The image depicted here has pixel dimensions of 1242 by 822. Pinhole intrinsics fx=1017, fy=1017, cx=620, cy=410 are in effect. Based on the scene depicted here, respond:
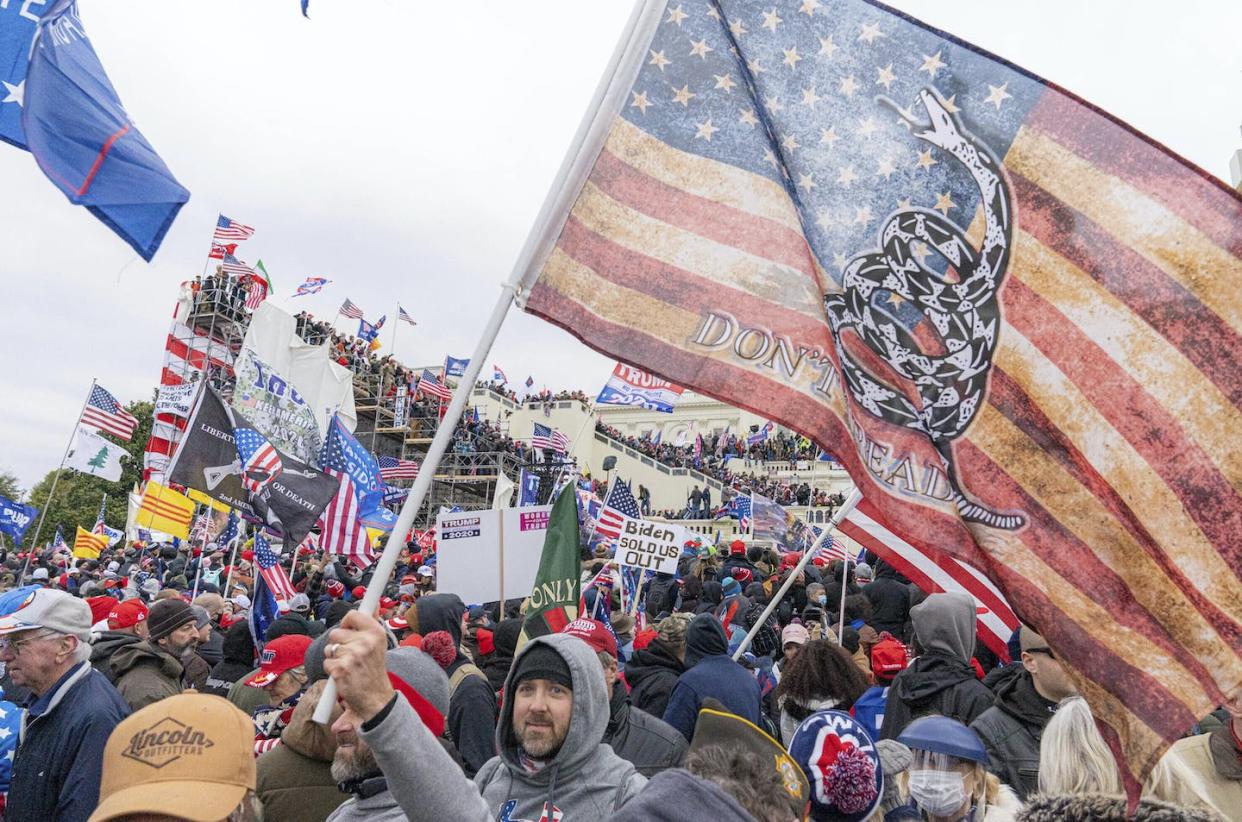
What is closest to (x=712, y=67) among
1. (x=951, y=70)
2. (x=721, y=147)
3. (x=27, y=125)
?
(x=721, y=147)

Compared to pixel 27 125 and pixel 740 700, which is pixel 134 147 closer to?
pixel 27 125

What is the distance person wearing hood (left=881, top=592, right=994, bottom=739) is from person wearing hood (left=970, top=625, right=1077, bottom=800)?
507 mm

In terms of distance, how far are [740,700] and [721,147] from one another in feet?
10.2

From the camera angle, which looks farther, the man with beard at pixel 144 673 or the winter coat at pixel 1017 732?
the man with beard at pixel 144 673

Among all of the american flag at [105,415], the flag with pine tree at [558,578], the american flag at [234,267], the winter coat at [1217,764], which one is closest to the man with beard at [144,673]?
the flag with pine tree at [558,578]

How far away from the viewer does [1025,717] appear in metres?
4.30

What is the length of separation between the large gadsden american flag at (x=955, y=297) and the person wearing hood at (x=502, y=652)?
3.94 meters

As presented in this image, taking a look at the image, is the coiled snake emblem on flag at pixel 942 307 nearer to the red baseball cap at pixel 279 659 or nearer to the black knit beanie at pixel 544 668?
the black knit beanie at pixel 544 668

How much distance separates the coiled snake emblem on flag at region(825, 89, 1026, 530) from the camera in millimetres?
3264

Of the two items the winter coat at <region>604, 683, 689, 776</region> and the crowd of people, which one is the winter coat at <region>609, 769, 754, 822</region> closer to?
the crowd of people

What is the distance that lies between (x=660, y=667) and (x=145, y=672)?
2952 millimetres

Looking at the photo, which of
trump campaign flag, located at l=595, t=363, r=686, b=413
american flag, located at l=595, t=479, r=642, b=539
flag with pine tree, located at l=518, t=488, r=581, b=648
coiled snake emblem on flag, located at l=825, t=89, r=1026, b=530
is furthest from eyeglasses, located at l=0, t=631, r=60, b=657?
trump campaign flag, located at l=595, t=363, r=686, b=413

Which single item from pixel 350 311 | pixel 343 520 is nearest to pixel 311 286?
pixel 350 311

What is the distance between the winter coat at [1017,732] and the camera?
4.14 meters
